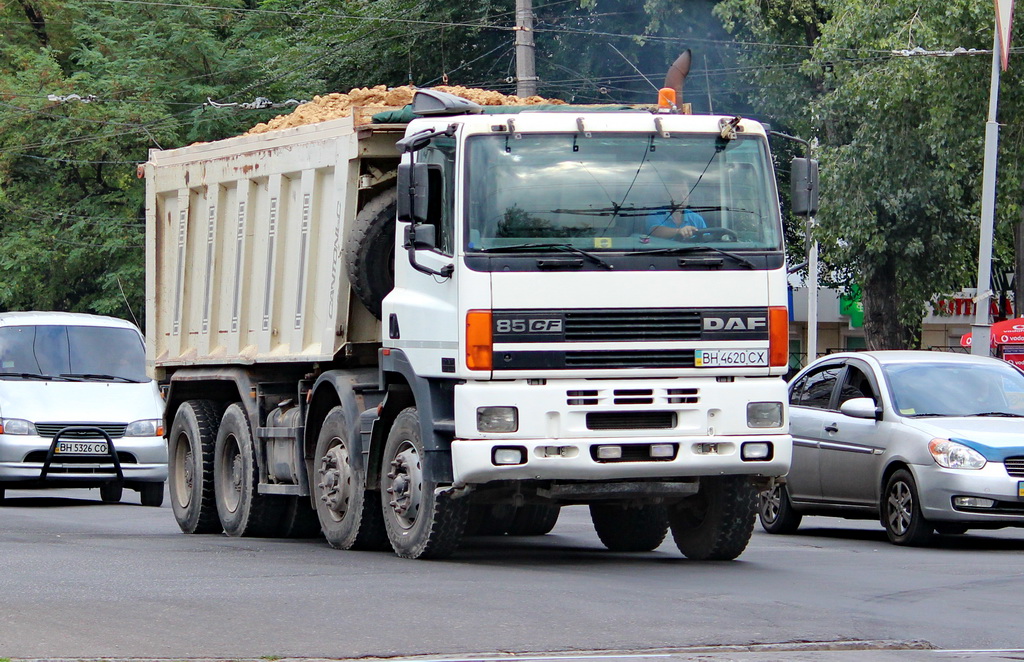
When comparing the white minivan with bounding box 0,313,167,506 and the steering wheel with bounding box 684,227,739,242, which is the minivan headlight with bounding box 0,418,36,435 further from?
the steering wheel with bounding box 684,227,739,242

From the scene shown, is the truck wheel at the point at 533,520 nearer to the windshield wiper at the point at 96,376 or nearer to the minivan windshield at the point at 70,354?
the windshield wiper at the point at 96,376

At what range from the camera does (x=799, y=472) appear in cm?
1514

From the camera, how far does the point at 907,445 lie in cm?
1366

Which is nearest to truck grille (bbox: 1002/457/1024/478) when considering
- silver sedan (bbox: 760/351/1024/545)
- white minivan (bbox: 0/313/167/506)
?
silver sedan (bbox: 760/351/1024/545)

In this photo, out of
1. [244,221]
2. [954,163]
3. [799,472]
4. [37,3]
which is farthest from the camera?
[37,3]

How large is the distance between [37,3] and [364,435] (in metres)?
36.4

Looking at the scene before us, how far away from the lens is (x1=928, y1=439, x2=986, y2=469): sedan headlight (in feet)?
43.6

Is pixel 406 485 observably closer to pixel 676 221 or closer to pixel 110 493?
pixel 676 221

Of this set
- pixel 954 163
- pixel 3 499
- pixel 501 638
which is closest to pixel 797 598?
pixel 501 638

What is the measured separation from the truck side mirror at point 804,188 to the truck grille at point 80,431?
34.2 ft

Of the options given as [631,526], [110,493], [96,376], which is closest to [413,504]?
[631,526]

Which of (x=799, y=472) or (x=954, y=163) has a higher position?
(x=954, y=163)

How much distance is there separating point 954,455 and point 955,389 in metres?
1.07

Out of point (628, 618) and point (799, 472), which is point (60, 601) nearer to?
point (628, 618)
